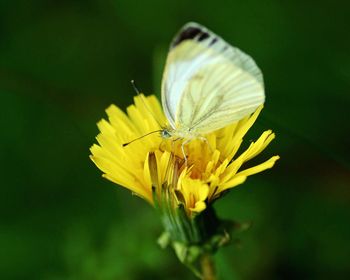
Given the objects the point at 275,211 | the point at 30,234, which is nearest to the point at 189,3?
the point at 275,211

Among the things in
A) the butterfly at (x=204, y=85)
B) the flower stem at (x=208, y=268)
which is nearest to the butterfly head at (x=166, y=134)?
the butterfly at (x=204, y=85)

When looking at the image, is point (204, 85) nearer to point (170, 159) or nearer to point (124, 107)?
point (170, 159)

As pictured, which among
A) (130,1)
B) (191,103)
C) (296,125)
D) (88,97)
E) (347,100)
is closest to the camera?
(191,103)

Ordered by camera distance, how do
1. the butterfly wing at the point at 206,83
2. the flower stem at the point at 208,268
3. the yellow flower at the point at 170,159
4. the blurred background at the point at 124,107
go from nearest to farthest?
the yellow flower at the point at 170,159 → the butterfly wing at the point at 206,83 → the flower stem at the point at 208,268 → the blurred background at the point at 124,107

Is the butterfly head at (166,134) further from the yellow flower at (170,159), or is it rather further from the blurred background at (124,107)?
the blurred background at (124,107)

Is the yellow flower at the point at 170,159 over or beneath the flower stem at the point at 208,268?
over

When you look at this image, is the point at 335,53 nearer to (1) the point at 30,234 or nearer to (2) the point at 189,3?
(2) the point at 189,3
